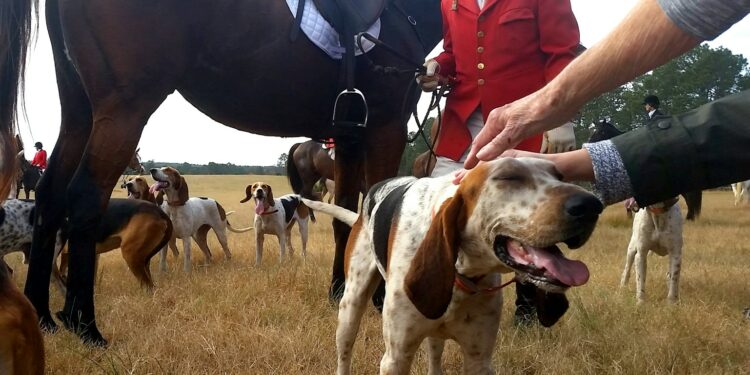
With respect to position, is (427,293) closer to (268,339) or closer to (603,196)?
(603,196)

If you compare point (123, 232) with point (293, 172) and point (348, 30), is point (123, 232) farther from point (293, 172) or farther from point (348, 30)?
point (293, 172)

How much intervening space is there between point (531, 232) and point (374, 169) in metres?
2.10

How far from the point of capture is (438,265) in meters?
1.91

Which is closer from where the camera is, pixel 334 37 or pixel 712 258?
pixel 334 37

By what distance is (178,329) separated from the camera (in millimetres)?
3539

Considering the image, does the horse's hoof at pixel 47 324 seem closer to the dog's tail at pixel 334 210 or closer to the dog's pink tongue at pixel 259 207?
the dog's tail at pixel 334 210

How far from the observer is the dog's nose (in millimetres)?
1665

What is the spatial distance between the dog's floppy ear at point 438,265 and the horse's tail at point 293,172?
9945 mm

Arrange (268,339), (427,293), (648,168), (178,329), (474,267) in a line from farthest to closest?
(178,329), (268,339), (474,267), (427,293), (648,168)

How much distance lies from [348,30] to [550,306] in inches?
85.8

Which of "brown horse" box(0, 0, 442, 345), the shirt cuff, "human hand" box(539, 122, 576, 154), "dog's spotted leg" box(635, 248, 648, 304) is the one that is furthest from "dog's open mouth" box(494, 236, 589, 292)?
"dog's spotted leg" box(635, 248, 648, 304)

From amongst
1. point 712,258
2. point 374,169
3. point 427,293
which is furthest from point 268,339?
point 712,258

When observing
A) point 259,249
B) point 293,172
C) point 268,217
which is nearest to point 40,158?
point 293,172

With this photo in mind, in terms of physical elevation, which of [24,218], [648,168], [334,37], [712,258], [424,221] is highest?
[334,37]
